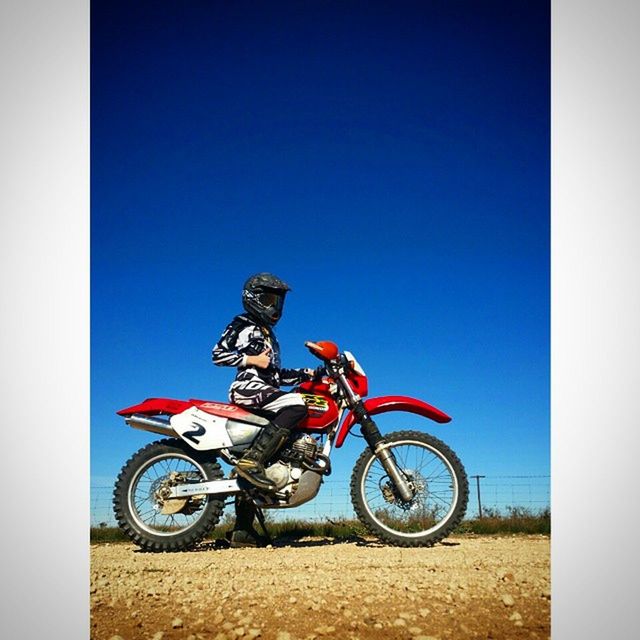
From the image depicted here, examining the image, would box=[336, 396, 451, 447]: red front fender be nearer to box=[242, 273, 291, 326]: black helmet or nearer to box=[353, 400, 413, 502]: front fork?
box=[353, 400, 413, 502]: front fork

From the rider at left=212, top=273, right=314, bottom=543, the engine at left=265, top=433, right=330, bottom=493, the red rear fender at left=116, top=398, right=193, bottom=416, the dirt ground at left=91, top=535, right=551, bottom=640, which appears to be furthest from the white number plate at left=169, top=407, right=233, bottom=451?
the dirt ground at left=91, top=535, right=551, bottom=640

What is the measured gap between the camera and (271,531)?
6.18 m

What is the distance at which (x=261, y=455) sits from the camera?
507 centimetres

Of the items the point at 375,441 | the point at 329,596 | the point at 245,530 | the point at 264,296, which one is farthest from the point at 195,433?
the point at 329,596

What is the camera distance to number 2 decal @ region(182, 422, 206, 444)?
5191 mm

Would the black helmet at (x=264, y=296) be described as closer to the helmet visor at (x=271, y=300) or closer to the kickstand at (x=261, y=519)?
the helmet visor at (x=271, y=300)

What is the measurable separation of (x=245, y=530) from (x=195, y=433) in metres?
0.98

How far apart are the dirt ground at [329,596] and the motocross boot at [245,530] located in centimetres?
79
